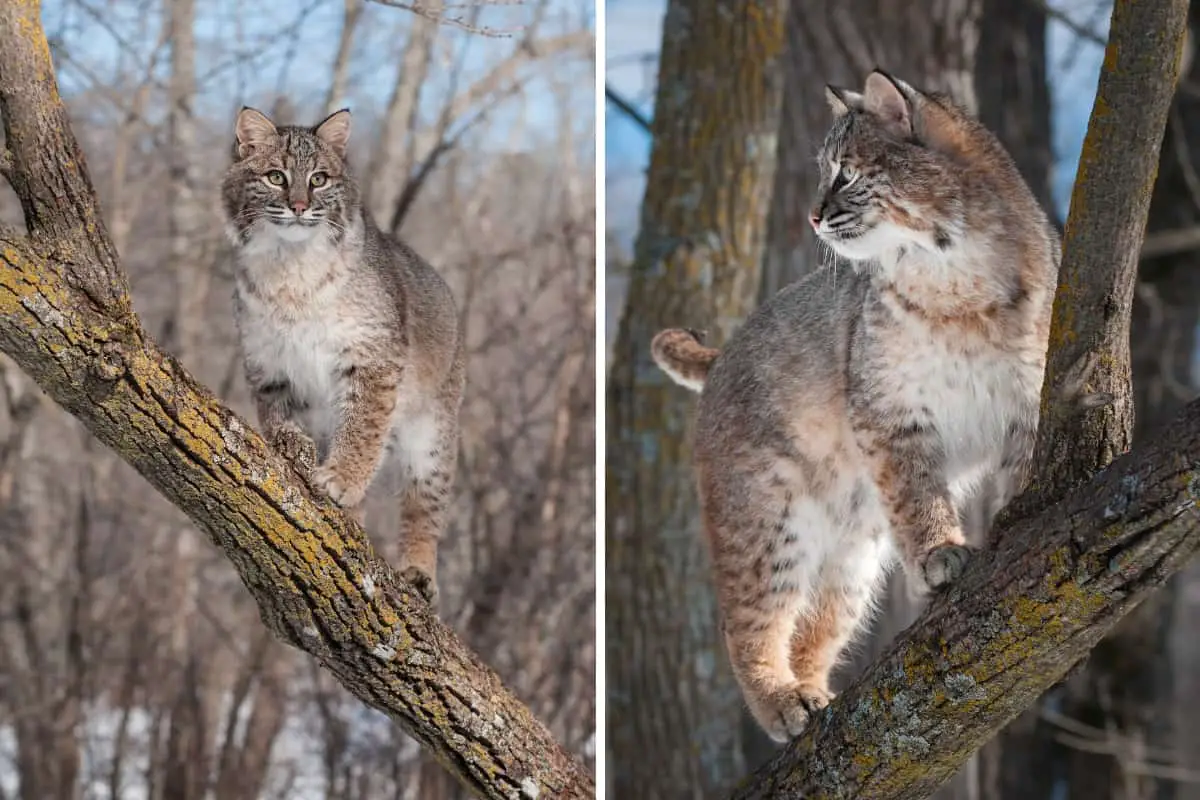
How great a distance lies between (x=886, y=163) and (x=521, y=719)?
1478 millimetres

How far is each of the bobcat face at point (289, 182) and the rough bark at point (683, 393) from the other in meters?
2.06

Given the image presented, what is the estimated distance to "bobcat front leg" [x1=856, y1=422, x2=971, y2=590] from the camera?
3.20m

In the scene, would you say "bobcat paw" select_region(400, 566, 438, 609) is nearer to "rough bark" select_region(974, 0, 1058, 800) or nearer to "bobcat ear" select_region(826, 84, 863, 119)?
"bobcat ear" select_region(826, 84, 863, 119)

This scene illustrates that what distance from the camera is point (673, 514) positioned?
5184 mm

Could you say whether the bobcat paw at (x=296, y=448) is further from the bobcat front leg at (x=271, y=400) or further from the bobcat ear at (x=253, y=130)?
the bobcat ear at (x=253, y=130)

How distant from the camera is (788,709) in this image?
3639mm

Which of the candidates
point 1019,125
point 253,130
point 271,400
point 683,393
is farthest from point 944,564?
point 1019,125

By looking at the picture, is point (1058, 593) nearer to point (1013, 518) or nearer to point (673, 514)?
point (1013, 518)

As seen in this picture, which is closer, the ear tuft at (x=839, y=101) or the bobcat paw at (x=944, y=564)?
the bobcat paw at (x=944, y=564)

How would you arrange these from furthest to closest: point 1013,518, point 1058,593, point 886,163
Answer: point 886,163
point 1013,518
point 1058,593

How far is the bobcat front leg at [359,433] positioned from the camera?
3.24 meters

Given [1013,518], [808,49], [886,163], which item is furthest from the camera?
[808,49]

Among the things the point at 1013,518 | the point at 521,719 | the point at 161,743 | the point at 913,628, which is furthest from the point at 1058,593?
the point at 161,743

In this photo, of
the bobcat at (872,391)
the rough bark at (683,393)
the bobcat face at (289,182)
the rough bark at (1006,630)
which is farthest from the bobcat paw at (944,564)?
the rough bark at (683,393)
